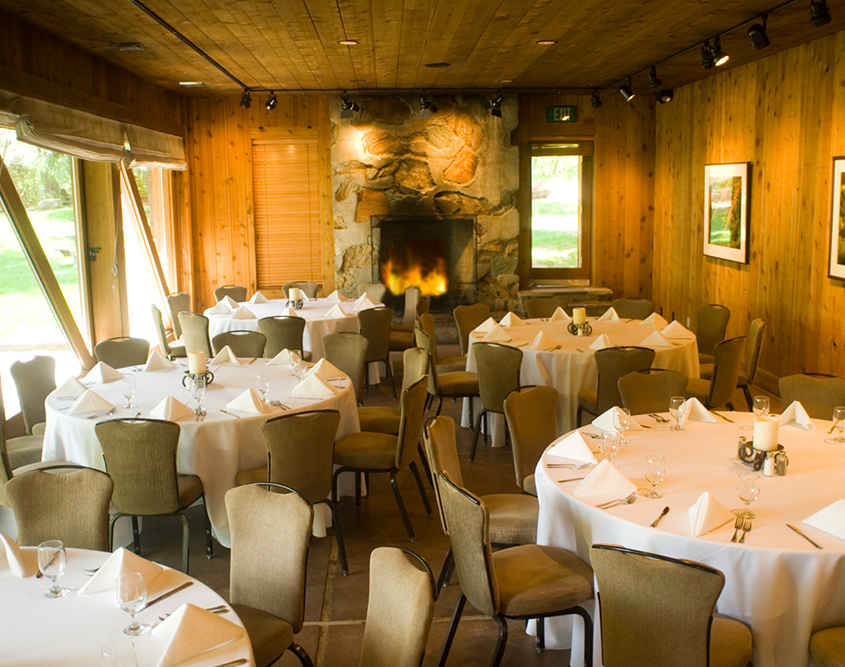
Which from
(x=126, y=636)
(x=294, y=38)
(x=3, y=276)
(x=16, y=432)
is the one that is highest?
(x=294, y=38)

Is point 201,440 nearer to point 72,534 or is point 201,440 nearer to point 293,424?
point 293,424

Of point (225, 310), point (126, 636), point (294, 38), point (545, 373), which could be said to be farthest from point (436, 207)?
point (126, 636)

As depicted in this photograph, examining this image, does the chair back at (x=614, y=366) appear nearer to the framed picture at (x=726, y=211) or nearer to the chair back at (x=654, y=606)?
the chair back at (x=654, y=606)

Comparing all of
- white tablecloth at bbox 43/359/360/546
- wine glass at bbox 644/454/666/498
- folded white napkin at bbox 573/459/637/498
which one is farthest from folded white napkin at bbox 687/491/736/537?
white tablecloth at bbox 43/359/360/546

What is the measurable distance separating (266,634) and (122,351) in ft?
14.2

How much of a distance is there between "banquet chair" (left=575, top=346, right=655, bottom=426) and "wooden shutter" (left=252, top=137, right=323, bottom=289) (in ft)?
21.8

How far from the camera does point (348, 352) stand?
6.54 meters

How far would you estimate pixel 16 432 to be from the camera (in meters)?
6.65

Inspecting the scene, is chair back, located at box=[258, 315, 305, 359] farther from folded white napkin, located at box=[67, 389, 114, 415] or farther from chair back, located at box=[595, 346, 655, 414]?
chair back, located at box=[595, 346, 655, 414]

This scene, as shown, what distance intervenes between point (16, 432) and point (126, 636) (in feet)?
16.1

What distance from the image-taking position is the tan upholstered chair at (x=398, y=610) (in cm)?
225

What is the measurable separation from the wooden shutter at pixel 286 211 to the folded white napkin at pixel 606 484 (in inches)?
344

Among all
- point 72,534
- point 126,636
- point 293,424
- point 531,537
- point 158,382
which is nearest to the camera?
point 126,636

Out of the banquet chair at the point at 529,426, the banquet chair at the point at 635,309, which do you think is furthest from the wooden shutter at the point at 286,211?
the banquet chair at the point at 529,426
